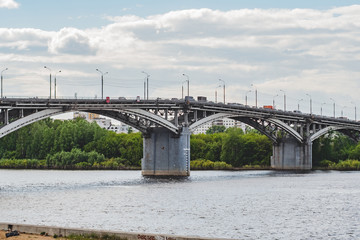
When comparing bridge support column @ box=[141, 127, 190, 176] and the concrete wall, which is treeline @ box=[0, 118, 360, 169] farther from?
the concrete wall

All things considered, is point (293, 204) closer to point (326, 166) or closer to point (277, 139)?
point (277, 139)

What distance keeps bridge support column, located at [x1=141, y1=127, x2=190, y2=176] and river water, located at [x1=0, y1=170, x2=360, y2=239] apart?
80.9 feet

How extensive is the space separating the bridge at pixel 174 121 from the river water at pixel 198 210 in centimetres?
984

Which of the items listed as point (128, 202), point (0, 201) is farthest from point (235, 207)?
point (0, 201)

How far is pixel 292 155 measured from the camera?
13938 centimetres

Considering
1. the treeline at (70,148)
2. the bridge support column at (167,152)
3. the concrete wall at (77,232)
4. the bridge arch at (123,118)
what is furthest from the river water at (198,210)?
the treeline at (70,148)

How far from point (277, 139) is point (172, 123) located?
138ft

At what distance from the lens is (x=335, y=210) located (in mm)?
52688

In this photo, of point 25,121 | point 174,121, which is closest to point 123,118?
point 174,121

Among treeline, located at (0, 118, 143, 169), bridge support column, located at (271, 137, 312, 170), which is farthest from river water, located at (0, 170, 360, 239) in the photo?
treeline, located at (0, 118, 143, 169)

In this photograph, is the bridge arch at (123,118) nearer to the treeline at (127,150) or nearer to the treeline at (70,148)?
the treeline at (70,148)

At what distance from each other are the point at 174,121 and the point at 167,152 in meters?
4.90

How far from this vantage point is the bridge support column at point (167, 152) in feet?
338

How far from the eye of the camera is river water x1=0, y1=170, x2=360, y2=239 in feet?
134
